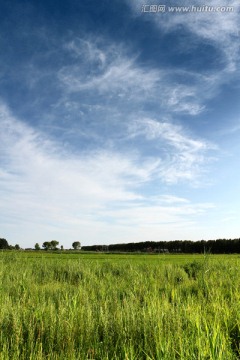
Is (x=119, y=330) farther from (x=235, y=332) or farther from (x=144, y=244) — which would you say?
(x=144, y=244)

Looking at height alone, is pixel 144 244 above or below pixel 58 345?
above

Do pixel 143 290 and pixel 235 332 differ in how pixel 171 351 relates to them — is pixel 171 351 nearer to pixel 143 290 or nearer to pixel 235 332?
pixel 235 332

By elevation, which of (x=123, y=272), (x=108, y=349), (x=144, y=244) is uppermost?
(x=144, y=244)

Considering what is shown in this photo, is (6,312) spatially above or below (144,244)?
below

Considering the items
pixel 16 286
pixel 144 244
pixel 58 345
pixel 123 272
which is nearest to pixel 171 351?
pixel 58 345

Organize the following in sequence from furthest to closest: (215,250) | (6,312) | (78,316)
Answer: (215,250)
(6,312)
(78,316)

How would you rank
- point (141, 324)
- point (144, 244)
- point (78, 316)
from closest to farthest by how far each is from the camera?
point (141, 324)
point (78, 316)
point (144, 244)

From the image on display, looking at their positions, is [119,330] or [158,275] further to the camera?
[158,275]

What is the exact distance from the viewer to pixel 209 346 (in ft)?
13.4

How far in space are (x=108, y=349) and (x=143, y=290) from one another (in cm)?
453

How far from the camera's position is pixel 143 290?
30.1 feet

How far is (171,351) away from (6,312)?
10.3ft

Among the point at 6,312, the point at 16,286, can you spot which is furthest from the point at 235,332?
the point at 16,286

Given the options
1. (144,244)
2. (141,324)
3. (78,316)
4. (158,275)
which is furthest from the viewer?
(144,244)
